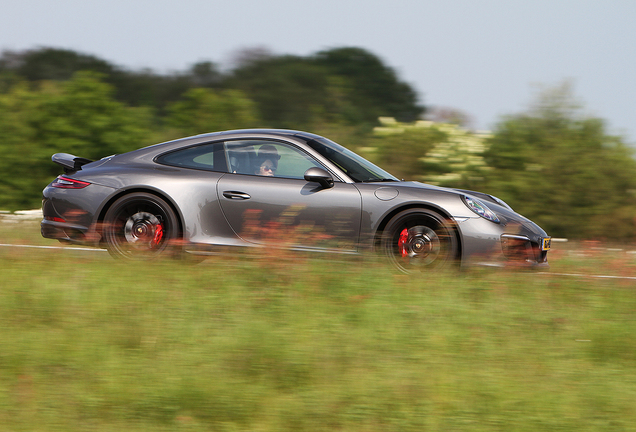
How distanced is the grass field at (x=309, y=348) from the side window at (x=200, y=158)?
3.37 feet

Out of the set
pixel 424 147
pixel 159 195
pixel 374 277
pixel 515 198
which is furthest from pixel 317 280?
pixel 424 147

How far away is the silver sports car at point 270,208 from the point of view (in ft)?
19.6

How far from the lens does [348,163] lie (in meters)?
6.59

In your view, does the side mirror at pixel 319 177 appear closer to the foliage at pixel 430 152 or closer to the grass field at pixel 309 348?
the grass field at pixel 309 348

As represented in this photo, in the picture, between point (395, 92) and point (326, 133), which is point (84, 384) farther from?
point (395, 92)

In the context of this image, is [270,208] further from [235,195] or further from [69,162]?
[69,162]

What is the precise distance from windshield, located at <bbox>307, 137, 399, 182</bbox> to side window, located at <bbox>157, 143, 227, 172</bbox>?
85 centimetres

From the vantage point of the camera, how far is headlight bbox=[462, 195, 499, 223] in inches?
239

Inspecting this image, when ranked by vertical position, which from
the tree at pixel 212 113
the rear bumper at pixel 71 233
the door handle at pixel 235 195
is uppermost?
the tree at pixel 212 113

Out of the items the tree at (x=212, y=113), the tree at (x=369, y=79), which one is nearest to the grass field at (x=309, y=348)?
the tree at (x=212, y=113)

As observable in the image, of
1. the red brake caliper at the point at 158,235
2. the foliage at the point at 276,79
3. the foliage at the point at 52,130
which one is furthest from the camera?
the foliage at the point at 276,79

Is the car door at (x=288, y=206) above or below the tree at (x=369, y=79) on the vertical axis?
below

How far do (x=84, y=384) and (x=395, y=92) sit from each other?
46.9m

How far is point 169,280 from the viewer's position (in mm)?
5344
